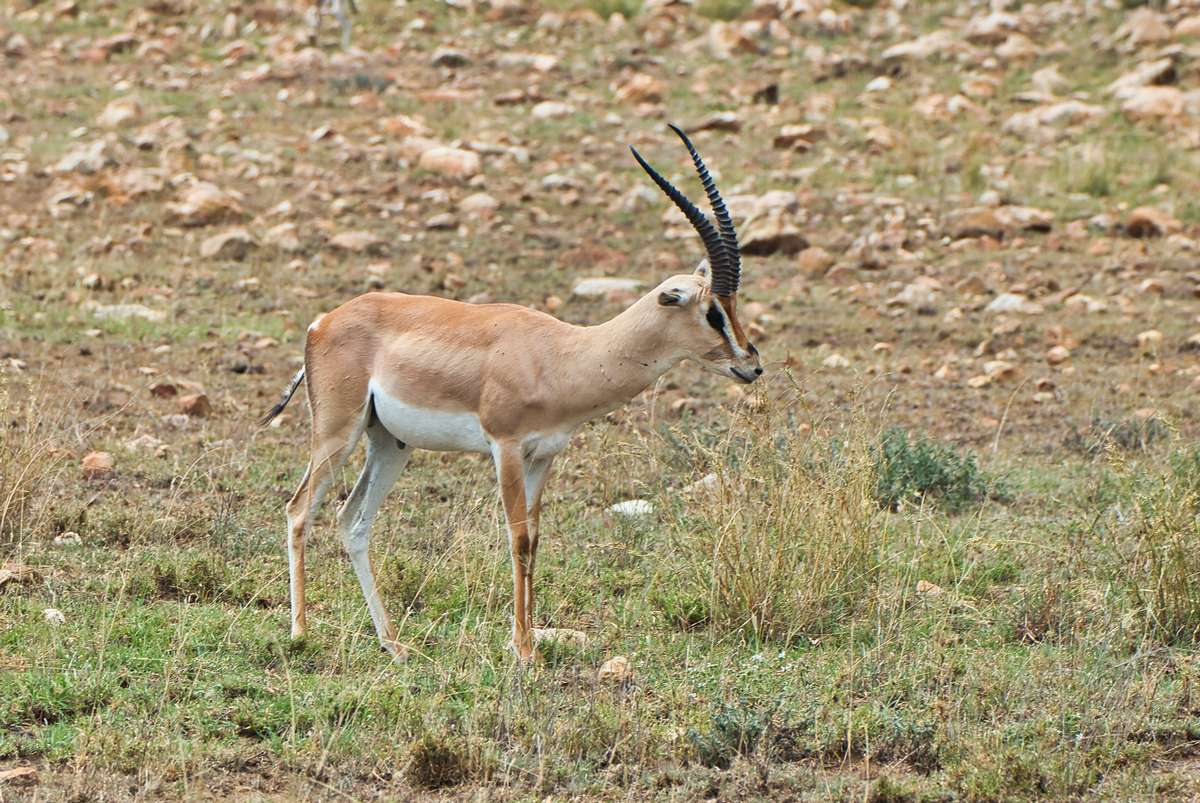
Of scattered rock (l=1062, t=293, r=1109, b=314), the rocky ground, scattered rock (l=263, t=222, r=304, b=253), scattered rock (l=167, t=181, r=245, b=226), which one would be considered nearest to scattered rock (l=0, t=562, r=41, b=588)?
the rocky ground

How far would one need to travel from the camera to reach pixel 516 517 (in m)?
5.98

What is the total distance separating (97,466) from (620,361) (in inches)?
133

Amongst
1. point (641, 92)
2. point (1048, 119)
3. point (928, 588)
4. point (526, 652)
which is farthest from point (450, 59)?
point (526, 652)

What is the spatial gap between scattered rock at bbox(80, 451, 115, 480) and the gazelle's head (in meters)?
3.46

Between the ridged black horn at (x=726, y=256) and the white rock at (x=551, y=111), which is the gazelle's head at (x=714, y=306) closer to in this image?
the ridged black horn at (x=726, y=256)

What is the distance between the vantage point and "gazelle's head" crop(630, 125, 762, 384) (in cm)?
598

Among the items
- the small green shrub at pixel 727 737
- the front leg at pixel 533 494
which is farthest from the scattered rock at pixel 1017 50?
the small green shrub at pixel 727 737

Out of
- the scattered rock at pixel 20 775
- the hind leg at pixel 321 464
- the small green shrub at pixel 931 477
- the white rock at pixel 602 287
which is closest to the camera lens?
the scattered rock at pixel 20 775

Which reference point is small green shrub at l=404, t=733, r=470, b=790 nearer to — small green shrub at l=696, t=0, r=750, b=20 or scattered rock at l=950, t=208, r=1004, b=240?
scattered rock at l=950, t=208, r=1004, b=240

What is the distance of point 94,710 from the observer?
17.2 ft

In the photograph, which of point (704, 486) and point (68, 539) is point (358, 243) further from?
point (704, 486)

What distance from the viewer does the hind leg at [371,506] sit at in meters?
6.25

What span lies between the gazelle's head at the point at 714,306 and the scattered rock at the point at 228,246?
747cm

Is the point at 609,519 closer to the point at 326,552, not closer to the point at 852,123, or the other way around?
the point at 326,552
